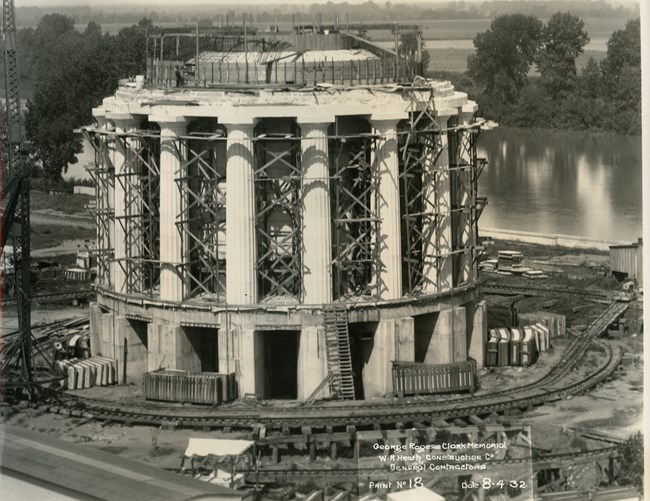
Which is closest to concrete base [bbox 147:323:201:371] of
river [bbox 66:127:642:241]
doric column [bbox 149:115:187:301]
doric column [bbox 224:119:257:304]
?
doric column [bbox 149:115:187:301]

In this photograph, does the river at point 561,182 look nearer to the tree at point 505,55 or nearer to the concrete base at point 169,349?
the tree at point 505,55

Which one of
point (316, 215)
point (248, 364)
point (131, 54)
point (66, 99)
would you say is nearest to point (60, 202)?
point (66, 99)

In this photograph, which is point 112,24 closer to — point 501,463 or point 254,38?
point 254,38

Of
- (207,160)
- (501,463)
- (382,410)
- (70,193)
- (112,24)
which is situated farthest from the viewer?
(112,24)

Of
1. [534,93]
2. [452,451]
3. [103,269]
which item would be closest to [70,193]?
[534,93]

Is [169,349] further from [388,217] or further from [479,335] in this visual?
[479,335]

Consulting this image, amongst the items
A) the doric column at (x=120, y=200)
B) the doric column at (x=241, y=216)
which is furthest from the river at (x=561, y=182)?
the doric column at (x=241, y=216)

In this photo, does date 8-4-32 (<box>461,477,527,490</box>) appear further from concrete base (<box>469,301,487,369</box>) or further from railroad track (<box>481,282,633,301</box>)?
railroad track (<box>481,282,633,301</box>)
